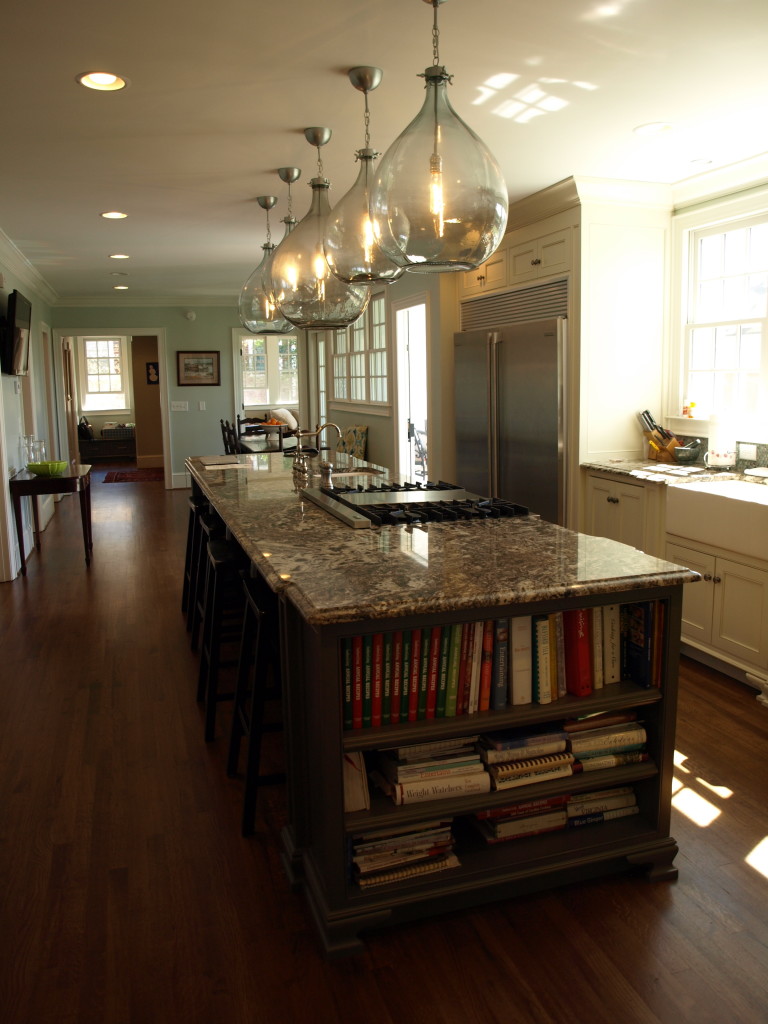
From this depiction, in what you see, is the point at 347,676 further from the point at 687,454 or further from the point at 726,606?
the point at 687,454

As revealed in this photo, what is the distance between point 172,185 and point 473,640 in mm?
3695

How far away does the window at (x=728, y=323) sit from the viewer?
4.22m

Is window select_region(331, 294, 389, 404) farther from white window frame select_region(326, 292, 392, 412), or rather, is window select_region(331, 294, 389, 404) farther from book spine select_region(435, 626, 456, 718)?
book spine select_region(435, 626, 456, 718)

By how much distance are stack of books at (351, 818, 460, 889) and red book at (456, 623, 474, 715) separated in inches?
11.7

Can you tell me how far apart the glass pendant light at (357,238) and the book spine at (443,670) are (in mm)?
1340

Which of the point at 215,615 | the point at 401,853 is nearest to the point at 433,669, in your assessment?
the point at 401,853

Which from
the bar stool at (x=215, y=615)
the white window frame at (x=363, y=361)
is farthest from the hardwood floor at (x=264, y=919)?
the white window frame at (x=363, y=361)

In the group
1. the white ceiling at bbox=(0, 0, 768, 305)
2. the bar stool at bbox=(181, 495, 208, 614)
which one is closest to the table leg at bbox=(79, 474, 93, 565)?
the bar stool at bbox=(181, 495, 208, 614)

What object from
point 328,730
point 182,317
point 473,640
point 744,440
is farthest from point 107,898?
→ point 182,317

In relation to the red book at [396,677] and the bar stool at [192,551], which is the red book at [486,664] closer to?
the red book at [396,677]

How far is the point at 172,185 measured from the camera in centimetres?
461

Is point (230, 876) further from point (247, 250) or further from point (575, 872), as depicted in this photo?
point (247, 250)

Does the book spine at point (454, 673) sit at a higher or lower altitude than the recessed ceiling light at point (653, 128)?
lower

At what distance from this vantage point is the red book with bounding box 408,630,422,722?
1.99 metres
